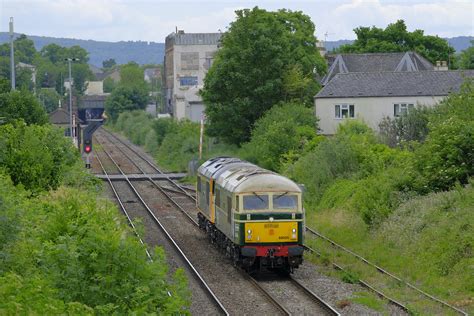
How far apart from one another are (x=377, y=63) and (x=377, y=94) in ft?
91.8

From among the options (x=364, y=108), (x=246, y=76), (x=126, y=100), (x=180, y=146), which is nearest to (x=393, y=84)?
(x=364, y=108)

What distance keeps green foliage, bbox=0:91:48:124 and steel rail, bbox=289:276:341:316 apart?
74.8 feet

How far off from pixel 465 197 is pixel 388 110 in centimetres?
2962

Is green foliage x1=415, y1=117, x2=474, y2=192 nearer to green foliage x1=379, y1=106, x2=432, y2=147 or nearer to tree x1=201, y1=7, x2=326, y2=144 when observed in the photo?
green foliage x1=379, y1=106, x2=432, y2=147

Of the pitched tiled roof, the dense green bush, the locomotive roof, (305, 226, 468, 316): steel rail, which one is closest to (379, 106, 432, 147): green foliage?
the pitched tiled roof

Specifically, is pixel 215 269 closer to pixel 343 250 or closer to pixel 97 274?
pixel 343 250

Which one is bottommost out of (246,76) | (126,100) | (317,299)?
(317,299)

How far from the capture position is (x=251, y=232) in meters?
25.8

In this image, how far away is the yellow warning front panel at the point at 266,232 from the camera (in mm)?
25734

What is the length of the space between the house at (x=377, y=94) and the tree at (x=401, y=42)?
41091 mm

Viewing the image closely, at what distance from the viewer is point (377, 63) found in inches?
3334

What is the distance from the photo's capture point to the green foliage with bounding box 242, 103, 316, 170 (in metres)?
50.3

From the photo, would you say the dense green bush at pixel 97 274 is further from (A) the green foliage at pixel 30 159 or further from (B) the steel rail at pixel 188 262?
(A) the green foliage at pixel 30 159

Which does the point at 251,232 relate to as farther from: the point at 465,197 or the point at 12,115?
the point at 12,115
